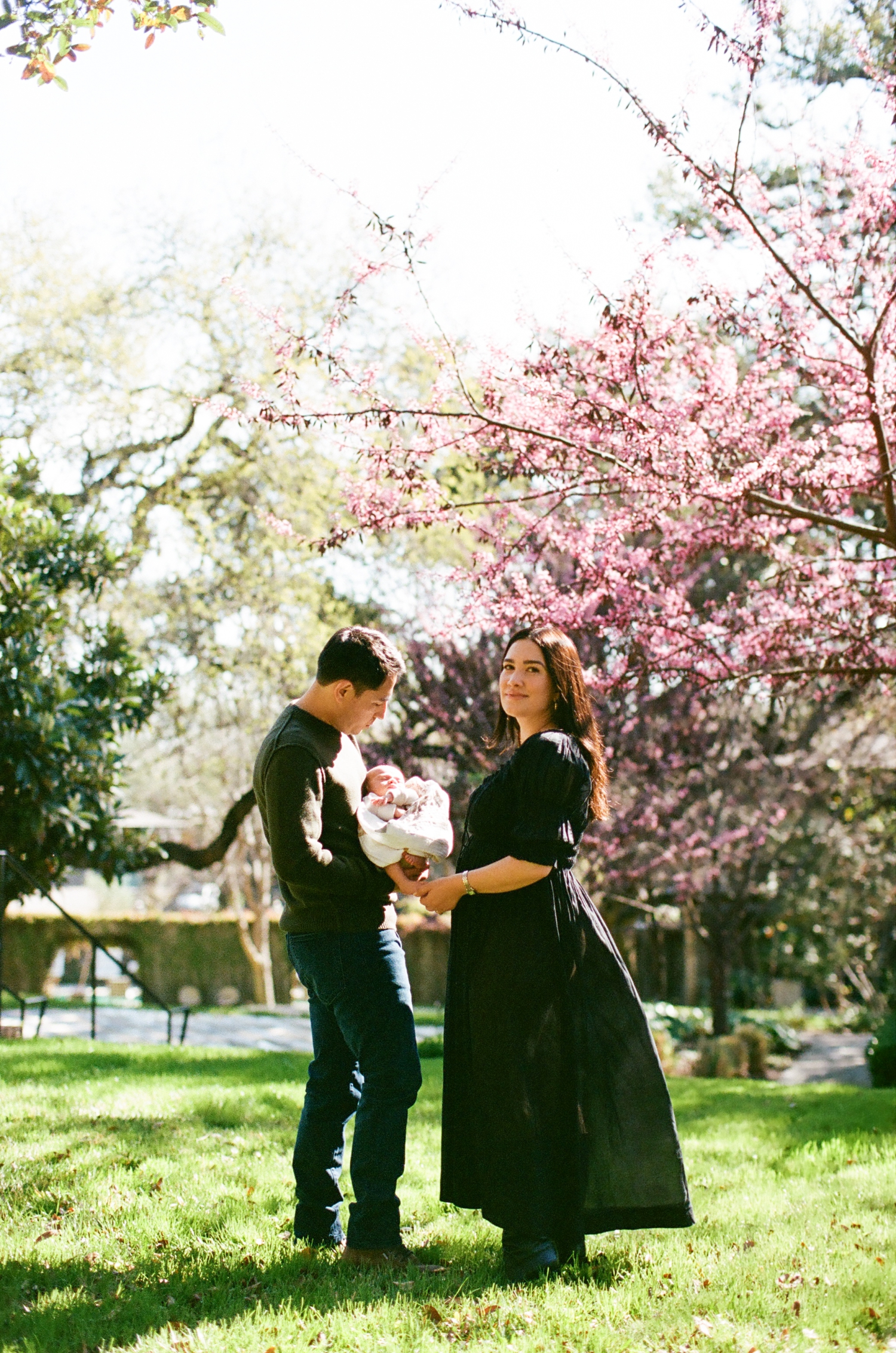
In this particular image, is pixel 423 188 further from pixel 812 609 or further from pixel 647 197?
pixel 647 197

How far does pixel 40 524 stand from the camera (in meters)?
10.5

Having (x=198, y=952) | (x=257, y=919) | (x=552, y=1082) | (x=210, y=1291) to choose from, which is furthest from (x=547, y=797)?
(x=198, y=952)

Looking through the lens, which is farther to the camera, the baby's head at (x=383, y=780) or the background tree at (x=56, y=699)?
the background tree at (x=56, y=699)

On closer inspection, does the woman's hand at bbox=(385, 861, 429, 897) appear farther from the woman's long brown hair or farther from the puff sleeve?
the woman's long brown hair

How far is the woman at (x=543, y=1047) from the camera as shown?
3.23m

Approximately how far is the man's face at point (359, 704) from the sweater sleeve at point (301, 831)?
204 mm

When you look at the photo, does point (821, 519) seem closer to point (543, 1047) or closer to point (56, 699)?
point (543, 1047)

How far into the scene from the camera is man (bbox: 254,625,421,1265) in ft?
10.8

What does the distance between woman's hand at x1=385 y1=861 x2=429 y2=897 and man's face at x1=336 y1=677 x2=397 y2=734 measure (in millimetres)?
429

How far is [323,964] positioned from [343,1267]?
844mm

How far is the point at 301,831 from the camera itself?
325 cm

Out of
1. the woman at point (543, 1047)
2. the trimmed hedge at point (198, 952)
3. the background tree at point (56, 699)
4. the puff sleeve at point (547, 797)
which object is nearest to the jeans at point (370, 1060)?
the woman at point (543, 1047)

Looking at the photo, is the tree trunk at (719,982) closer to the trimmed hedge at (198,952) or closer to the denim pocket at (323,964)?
the trimmed hedge at (198,952)

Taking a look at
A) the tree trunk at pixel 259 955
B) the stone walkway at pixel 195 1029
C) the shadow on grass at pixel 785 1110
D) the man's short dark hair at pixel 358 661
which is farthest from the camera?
the tree trunk at pixel 259 955
